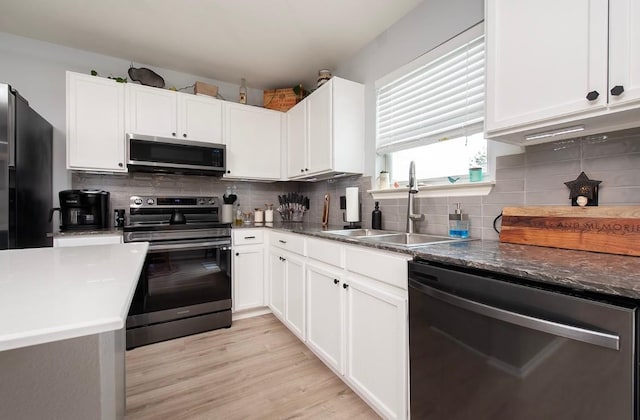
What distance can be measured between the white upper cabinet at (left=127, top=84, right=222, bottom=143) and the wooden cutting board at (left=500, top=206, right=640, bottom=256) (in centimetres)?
260

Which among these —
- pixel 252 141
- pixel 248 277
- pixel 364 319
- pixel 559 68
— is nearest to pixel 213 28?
pixel 252 141

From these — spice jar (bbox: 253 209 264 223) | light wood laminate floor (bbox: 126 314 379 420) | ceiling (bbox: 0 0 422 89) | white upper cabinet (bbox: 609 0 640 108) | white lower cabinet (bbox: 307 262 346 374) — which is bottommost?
light wood laminate floor (bbox: 126 314 379 420)

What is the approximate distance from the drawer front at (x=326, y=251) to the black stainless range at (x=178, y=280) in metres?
0.99

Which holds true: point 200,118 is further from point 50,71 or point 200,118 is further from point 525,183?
point 525,183

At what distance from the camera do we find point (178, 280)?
2.42m

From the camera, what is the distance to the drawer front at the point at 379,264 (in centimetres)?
129

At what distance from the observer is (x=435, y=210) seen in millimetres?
1926

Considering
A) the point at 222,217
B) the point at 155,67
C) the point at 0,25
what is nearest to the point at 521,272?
the point at 222,217

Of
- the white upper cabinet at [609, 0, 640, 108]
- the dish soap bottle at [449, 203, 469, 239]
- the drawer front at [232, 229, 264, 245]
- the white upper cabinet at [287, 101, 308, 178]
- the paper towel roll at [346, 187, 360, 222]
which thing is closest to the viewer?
the white upper cabinet at [609, 0, 640, 108]

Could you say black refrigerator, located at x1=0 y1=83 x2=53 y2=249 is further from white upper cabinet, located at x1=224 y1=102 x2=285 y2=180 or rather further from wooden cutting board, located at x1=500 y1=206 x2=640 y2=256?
wooden cutting board, located at x1=500 y1=206 x2=640 y2=256

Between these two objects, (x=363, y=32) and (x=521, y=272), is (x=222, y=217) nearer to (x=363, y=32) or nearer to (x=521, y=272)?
(x=363, y=32)

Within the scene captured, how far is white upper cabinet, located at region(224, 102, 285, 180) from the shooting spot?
9.75ft

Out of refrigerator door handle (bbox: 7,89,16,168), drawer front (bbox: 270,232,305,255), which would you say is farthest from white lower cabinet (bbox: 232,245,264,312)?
refrigerator door handle (bbox: 7,89,16,168)

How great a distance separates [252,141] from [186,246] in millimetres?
1282
